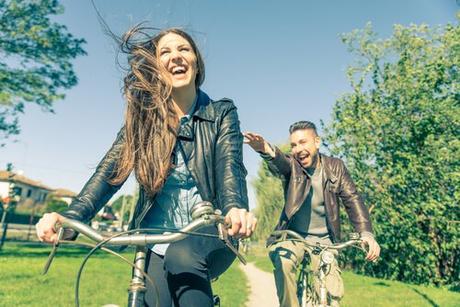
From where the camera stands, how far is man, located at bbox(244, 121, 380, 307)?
3.84 metres

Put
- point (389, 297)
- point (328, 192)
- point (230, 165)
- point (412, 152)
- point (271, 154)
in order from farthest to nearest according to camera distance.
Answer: point (412, 152), point (389, 297), point (328, 192), point (271, 154), point (230, 165)

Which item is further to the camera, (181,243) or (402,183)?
(402,183)

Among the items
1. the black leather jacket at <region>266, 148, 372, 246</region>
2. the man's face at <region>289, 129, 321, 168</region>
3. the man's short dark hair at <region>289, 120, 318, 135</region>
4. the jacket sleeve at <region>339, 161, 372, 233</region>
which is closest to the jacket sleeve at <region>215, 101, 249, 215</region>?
the black leather jacket at <region>266, 148, 372, 246</region>

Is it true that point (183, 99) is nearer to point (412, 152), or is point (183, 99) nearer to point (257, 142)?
point (257, 142)

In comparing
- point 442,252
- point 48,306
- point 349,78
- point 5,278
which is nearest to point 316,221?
point 48,306

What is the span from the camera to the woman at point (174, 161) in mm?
1913

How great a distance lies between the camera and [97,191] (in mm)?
2195

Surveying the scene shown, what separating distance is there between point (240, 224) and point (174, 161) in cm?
89

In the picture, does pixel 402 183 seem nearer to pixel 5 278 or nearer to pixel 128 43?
pixel 5 278

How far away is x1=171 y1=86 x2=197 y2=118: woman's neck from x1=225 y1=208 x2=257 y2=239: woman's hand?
46.3 inches

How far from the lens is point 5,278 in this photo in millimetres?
9328

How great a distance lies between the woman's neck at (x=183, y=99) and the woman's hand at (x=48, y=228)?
3.63ft

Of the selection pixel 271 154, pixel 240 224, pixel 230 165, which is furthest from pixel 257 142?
pixel 240 224

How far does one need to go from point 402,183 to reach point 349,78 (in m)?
5.27
